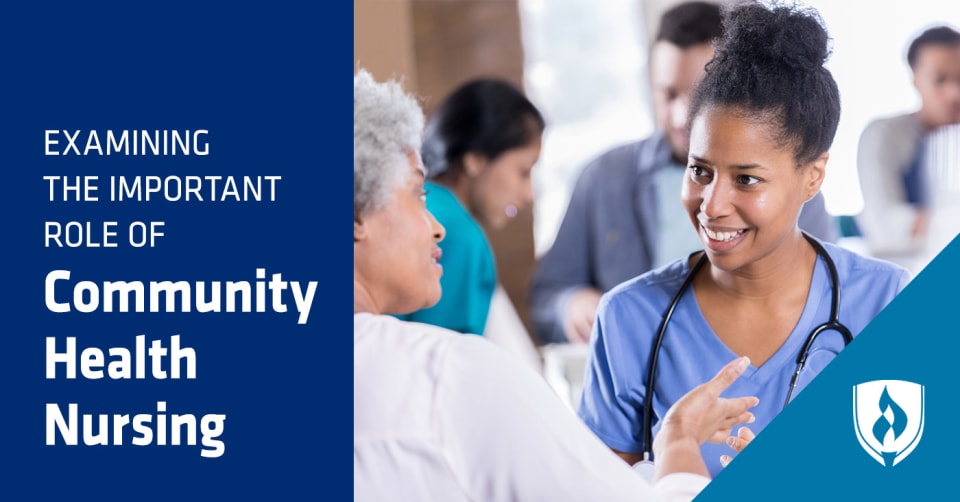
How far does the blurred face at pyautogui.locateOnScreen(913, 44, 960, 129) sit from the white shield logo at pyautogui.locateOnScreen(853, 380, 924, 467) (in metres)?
0.30

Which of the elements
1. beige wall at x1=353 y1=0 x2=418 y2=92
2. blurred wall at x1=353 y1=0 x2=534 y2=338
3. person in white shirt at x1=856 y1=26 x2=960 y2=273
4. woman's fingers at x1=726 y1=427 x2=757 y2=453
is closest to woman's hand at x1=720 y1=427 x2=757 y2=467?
woman's fingers at x1=726 y1=427 x2=757 y2=453

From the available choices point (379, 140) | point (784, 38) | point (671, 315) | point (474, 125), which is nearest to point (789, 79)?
point (784, 38)

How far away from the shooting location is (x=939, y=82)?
1131 mm

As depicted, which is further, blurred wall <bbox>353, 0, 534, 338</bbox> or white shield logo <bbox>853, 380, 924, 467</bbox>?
blurred wall <bbox>353, 0, 534, 338</bbox>

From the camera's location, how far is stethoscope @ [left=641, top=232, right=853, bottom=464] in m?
1.10

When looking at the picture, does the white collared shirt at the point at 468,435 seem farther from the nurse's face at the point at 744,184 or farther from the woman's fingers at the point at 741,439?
the nurse's face at the point at 744,184

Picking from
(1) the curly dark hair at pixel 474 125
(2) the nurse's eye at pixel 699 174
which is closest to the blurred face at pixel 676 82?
(2) the nurse's eye at pixel 699 174

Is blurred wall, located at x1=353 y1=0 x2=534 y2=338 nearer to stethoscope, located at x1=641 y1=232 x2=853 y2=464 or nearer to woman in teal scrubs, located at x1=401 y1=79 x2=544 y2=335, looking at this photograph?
woman in teal scrubs, located at x1=401 y1=79 x2=544 y2=335

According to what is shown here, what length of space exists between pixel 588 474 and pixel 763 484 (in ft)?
0.64

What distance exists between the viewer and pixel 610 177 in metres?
1.90

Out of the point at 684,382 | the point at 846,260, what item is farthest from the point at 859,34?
the point at 684,382

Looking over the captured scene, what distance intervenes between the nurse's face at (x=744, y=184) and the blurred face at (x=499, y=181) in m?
1.13

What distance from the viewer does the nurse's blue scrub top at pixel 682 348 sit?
1.11 metres
